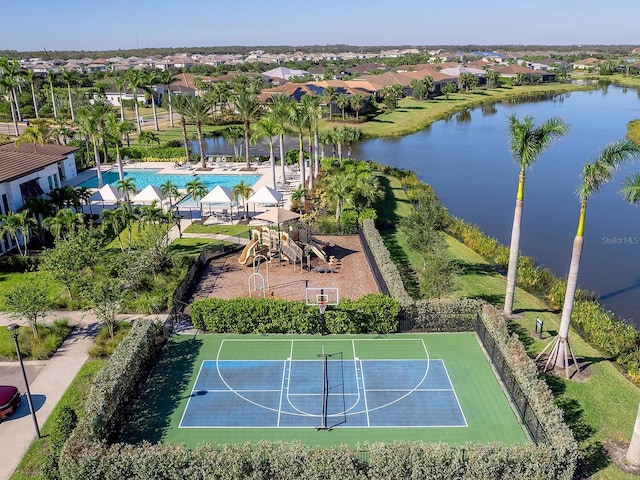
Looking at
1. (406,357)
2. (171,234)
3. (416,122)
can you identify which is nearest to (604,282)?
(406,357)

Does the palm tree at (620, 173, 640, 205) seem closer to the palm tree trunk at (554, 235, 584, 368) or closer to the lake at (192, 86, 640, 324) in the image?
the lake at (192, 86, 640, 324)

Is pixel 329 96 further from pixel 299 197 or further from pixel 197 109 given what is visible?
pixel 299 197

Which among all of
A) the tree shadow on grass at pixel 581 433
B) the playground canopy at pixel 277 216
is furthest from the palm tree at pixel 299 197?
the tree shadow on grass at pixel 581 433

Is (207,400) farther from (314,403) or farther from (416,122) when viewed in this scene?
(416,122)

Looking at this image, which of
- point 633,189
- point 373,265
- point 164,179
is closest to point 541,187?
point 373,265

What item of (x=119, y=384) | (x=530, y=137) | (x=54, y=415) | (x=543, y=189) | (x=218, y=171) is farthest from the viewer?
(x=218, y=171)

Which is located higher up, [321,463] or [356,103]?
[356,103]

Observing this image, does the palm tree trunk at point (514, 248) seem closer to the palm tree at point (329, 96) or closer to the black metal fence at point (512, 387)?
the black metal fence at point (512, 387)
